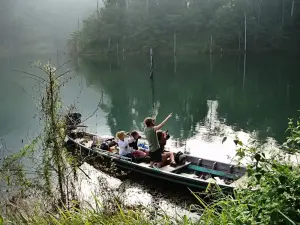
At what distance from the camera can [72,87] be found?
36.1 metres

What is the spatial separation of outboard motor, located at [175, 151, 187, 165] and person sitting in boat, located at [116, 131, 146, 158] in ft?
3.97

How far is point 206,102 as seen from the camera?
24.7m

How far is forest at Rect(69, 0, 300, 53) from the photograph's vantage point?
188ft

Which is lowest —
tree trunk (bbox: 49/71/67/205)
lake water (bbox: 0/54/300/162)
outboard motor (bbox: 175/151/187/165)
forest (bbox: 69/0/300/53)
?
lake water (bbox: 0/54/300/162)

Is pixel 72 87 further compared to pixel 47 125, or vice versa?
pixel 72 87

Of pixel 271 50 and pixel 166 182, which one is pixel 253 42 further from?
pixel 166 182

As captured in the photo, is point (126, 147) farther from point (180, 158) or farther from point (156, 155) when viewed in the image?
point (180, 158)

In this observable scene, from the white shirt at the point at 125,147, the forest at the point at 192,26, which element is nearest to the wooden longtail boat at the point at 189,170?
the white shirt at the point at 125,147

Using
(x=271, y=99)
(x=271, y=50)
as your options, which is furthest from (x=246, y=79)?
(x=271, y=50)

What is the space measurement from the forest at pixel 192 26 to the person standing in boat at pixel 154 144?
1916 inches

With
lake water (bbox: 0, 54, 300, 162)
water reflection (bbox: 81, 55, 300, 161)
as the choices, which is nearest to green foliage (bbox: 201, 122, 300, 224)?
lake water (bbox: 0, 54, 300, 162)

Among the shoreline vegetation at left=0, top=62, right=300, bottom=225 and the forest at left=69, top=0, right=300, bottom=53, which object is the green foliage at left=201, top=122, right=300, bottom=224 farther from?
the forest at left=69, top=0, right=300, bottom=53

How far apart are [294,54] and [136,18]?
1202 inches

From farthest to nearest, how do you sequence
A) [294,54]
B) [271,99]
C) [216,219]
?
[294,54], [271,99], [216,219]
